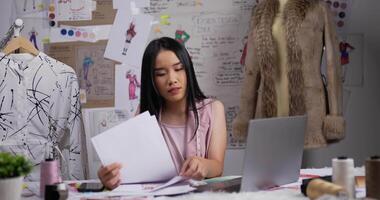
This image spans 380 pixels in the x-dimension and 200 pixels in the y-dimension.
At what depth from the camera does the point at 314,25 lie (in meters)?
2.30

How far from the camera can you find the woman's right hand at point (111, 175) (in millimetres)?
1399

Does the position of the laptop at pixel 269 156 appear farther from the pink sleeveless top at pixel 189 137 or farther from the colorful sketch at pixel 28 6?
the colorful sketch at pixel 28 6

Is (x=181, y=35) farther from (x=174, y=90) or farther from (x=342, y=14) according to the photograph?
(x=174, y=90)

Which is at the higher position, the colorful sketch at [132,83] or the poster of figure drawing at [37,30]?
the poster of figure drawing at [37,30]

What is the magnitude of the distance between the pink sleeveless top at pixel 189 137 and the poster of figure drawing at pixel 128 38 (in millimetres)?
1150

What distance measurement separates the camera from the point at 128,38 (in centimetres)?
289

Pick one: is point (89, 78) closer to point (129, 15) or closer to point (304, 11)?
point (129, 15)

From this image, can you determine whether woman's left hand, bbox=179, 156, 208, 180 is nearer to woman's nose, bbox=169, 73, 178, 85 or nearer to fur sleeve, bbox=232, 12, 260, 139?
woman's nose, bbox=169, 73, 178, 85

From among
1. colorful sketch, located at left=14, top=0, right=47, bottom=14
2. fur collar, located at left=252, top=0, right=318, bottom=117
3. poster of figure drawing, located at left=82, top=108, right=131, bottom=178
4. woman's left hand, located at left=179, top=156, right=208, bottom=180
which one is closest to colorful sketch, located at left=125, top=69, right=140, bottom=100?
poster of figure drawing, located at left=82, top=108, right=131, bottom=178

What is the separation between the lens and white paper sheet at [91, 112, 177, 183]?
4.61ft

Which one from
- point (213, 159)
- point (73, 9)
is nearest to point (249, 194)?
point (213, 159)

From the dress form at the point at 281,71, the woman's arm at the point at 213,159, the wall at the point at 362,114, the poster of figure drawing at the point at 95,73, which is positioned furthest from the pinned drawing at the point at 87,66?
the wall at the point at 362,114

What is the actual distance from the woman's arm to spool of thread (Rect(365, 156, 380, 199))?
498mm

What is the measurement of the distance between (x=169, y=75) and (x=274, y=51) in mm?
819
